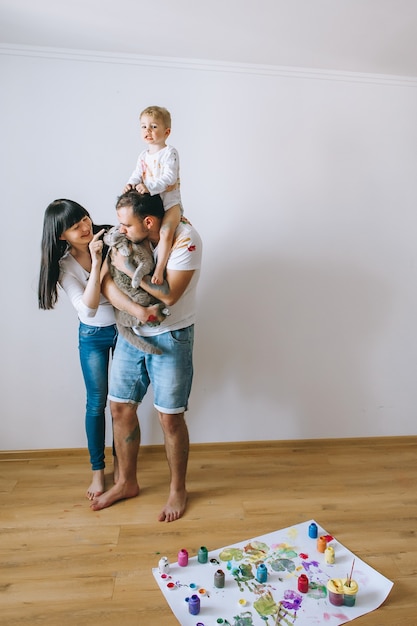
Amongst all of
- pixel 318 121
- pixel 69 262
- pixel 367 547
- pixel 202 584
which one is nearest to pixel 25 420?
pixel 69 262

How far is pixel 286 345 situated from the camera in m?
2.51

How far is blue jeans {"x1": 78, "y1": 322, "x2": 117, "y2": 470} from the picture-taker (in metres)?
2.00

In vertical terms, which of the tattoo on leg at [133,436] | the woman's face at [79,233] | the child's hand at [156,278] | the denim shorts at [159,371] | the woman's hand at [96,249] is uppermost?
the woman's face at [79,233]

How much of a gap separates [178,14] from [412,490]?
232 centimetres

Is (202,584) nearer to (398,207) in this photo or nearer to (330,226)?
(330,226)

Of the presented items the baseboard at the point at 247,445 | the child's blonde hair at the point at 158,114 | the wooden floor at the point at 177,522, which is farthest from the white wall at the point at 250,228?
the child's blonde hair at the point at 158,114

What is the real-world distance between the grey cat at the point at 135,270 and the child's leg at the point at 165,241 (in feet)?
0.12

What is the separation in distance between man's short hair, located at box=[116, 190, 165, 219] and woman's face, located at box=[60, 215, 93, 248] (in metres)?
0.24

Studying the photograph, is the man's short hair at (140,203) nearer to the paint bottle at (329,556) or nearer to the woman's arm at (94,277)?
the woman's arm at (94,277)

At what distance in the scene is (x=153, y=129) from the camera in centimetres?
169

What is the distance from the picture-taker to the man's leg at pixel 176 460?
191cm

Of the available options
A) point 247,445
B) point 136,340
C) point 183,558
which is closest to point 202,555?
point 183,558

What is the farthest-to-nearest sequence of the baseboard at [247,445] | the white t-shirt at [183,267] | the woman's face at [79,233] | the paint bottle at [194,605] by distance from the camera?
1. the baseboard at [247,445]
2. the woman's face at [79,233]
3. the white t-shirt at [183,267]
4. the paint bottle at [194,605]

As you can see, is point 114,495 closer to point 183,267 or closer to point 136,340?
point 136,340
